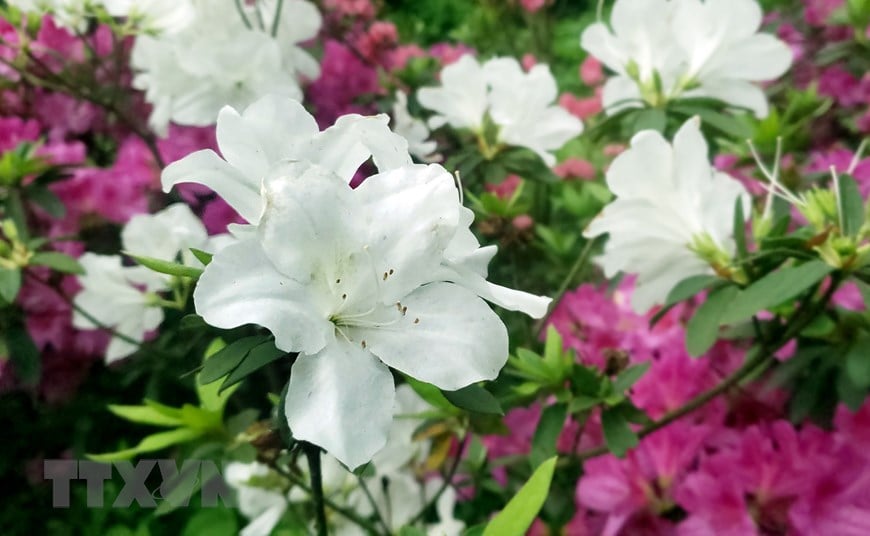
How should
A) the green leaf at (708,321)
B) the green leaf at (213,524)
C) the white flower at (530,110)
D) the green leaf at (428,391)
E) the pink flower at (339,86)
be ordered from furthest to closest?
the pink flower at (339,86) → the white flower at (530,110) → the green leaf at (213,524) → the green leaf at (708,321) → the green leaf at (428,391)

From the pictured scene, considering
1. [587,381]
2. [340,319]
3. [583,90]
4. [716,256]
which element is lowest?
[583,90]

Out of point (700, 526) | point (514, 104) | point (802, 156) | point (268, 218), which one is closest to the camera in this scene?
point (268, 218)

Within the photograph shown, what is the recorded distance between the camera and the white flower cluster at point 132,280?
88 cm

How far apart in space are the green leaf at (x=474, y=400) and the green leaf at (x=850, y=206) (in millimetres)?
373

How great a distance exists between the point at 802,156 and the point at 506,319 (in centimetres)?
53

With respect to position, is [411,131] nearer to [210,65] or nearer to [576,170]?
[210,65]

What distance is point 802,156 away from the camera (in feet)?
3.71

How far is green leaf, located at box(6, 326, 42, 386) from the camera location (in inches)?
37.3

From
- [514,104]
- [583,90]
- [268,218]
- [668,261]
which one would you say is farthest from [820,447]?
[583,90]

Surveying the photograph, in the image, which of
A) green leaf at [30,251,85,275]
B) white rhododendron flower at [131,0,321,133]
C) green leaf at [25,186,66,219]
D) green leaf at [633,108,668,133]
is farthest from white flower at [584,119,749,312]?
green leaf at [25,186,66,219]

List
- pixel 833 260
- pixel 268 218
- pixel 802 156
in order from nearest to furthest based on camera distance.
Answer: pixel 268 218 → pixel 833 260 → pixel 802 156

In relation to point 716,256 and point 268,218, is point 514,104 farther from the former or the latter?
point 268,218

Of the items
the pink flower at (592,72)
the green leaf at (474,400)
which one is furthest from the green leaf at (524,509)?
the pink flower at (592,72)

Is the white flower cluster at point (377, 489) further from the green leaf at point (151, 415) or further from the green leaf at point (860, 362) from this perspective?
the green leaf at point (860, 362)
